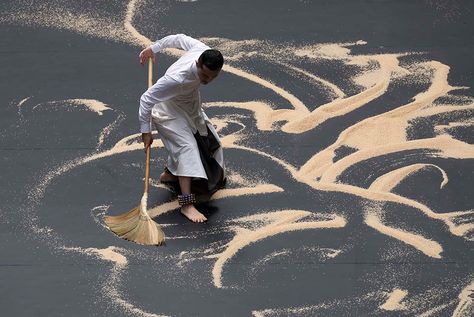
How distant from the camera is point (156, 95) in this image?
17.8 feet

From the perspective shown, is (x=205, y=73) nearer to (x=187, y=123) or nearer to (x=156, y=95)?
(x=156, y=95)

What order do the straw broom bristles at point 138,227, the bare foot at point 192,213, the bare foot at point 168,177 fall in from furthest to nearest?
the bare foot at point 168,177 < the bare foot at point 192,213 < the straw broom bristles at point 138,227

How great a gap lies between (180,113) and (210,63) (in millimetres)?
441

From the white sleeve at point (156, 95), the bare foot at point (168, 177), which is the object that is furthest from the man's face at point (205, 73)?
the bare foot at point (168, 177)

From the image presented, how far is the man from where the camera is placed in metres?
5.38

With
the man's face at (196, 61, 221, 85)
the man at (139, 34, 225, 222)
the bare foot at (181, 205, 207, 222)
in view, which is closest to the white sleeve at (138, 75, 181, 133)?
the man at (139, 34, 225, 222)

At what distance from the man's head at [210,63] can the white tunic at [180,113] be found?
7cm

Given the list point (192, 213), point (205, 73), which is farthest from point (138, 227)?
point (205, 73)

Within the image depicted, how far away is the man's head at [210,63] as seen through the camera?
5238 millimetres

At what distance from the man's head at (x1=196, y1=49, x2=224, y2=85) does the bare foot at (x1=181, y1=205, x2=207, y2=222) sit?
68 cm

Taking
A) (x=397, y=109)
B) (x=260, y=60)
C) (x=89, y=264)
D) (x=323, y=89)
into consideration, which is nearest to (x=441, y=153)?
(x=397, y=109)

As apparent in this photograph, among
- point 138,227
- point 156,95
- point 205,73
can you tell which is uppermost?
point 205,73

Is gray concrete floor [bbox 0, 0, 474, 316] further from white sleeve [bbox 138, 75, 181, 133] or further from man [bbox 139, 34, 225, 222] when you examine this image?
white sleeve [bbox 138, 75, 181, 133]

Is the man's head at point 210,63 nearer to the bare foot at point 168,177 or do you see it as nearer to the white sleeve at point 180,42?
the white sleeve at point 180,42
